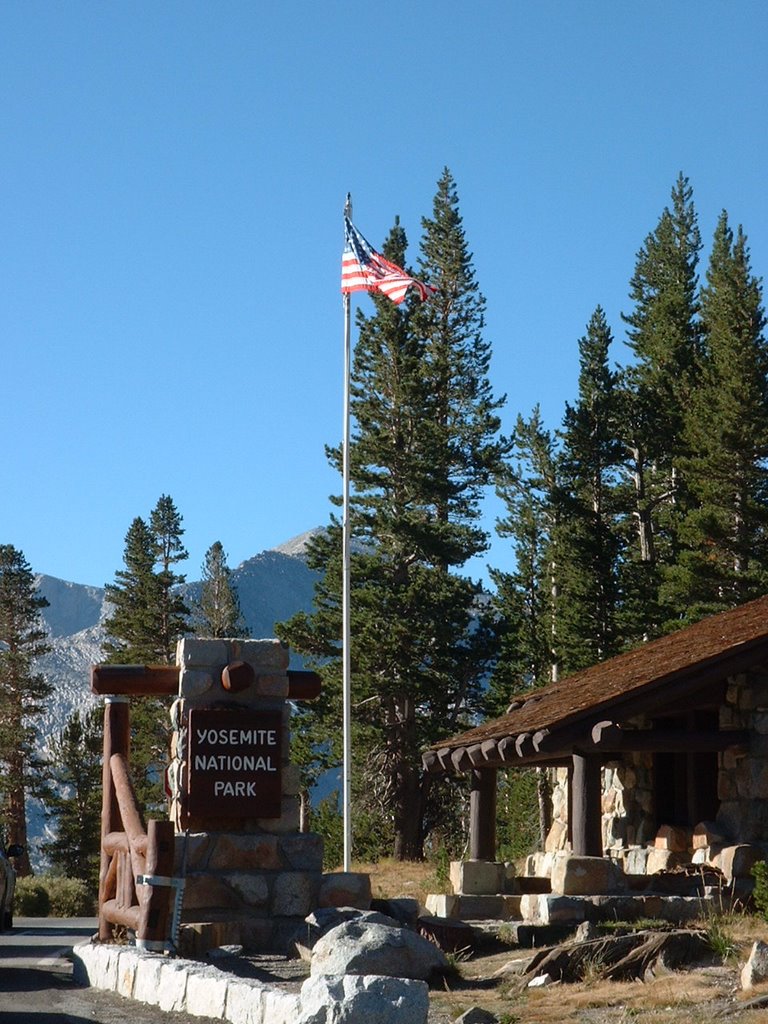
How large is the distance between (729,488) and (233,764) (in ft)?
103

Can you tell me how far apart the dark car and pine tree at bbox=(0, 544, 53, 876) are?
37.8m

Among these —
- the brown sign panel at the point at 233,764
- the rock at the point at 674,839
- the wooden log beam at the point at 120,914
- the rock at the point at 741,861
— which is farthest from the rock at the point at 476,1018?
the rock at the point at 674,839

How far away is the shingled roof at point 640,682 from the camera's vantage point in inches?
656

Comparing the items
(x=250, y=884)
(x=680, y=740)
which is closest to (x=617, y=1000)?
(x=250, y=884)

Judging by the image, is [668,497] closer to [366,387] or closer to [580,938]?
[366,387]

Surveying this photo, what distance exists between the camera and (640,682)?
1684 cm

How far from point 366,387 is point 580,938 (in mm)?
38101

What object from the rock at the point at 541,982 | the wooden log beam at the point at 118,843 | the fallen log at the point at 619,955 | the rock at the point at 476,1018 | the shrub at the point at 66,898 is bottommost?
the shrub at the point at 66,898

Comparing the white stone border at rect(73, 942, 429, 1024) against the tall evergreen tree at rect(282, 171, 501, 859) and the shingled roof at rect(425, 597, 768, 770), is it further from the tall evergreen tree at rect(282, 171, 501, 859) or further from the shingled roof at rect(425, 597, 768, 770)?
the tall evergreen tree at rect(282, 171, 501, 859)

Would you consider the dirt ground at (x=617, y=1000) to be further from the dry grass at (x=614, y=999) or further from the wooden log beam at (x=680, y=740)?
the wooden log beam at (x=680, y=740)

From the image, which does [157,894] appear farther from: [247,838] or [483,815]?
[483,815]

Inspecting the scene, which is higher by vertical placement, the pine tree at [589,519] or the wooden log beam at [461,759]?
the pine tree at [589,519]

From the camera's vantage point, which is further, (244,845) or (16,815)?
(16,815)

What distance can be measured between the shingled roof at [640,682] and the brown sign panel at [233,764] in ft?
12.7
